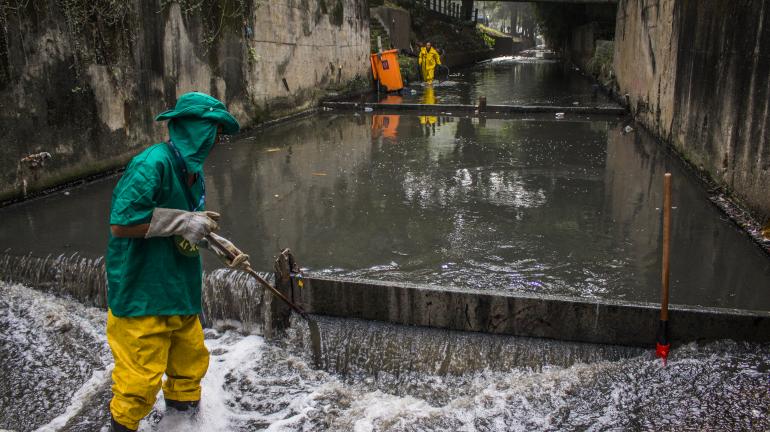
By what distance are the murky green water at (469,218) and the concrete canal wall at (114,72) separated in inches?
27.7

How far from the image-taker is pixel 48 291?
5406mm

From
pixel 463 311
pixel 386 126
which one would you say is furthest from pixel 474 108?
pixel 463 311

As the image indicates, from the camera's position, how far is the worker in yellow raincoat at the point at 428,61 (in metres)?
24.0

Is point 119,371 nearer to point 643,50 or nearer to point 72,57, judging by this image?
point 72,57

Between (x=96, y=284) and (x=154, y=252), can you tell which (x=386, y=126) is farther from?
(x=154, y=252)

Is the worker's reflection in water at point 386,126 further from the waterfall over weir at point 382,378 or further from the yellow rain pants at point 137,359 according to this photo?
the yellow rain pants at point 137,359

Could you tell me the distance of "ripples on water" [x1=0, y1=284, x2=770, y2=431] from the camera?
3.79 m

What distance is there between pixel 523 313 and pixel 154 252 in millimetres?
2593

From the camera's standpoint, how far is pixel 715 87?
7.68 meters

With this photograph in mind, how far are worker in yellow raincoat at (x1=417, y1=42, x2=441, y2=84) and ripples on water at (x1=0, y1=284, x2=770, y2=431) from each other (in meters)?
20.5

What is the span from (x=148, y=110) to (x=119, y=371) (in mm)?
7248

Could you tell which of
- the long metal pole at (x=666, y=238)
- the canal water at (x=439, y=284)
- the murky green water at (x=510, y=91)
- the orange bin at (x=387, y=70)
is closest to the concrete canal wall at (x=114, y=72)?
the canal water at (x=439, y=284)

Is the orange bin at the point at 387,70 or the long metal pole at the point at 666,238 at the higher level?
the orange bin at the point at 387,70

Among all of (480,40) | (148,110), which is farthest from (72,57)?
(480,40)
